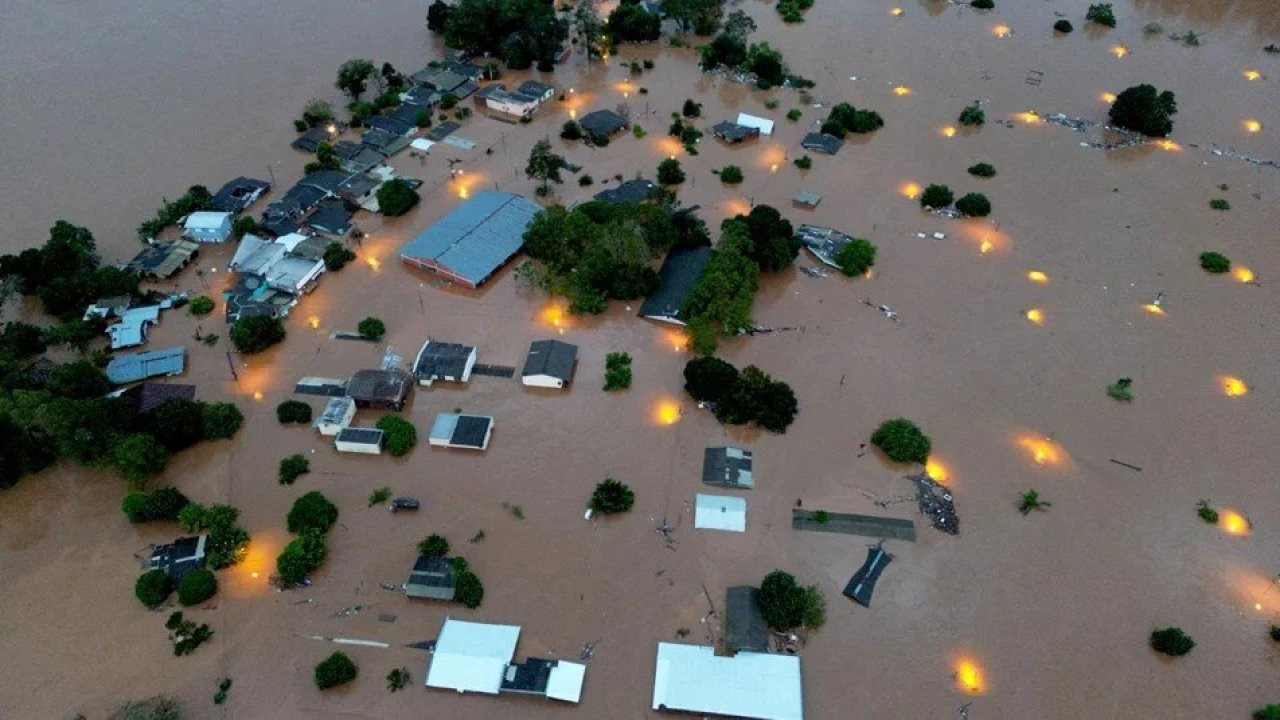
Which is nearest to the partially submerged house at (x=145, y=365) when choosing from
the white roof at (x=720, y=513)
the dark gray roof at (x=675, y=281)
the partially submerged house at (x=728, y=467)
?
the dark gray roof at (x=675, y=281)

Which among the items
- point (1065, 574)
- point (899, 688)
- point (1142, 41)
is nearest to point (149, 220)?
point (899, 688)

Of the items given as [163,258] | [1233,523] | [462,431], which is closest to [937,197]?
[1233,523]

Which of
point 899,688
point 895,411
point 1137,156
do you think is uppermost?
point 1137,156

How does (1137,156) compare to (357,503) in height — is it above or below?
above

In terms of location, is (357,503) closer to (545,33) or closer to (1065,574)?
(1065,574)

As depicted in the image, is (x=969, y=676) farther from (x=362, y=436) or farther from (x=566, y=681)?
(x=362, y=436)

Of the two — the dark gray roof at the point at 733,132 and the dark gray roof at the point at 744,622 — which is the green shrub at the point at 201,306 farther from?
the dark gray roof at the point at 733,132
